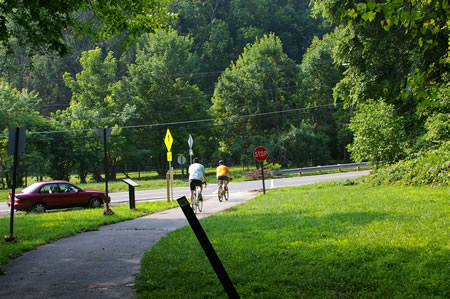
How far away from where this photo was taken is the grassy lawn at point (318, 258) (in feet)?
16.9

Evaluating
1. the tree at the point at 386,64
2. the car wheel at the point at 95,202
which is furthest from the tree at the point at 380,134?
the car wheel at the point at 95,202

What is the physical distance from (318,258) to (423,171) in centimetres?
1227

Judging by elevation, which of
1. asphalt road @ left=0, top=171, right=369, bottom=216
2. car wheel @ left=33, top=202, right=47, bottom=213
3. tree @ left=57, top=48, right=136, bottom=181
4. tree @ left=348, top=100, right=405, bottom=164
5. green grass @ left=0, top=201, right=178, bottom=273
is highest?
tree @ left=57, top=48, right=136, bottom=181

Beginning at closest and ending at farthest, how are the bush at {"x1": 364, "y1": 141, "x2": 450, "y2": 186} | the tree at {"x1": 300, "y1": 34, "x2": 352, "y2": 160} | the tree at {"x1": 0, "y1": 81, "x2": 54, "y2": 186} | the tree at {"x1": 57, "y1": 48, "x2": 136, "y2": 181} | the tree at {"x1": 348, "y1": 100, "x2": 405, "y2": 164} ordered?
1. the bush at {"x1": 364, "y1": 141, "x2": 450, "y2": 186}
2. the tree at {"x1": 348, "y1": 100, "x2": 405, "y2": 164}
3. the tree at {"x1": 0, "y1": 81, "x2": 54, "y2": 186}
4. the tree at {"x1": 57, "y1": 48, "x2": 136, "y2": 181}
5. the tree at {"x1": 300, "y1": 34, "x2": 352, "y2": 160}

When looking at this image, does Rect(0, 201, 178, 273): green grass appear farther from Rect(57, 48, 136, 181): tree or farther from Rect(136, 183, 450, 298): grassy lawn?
Rect(57, 48, 136, 181): tree

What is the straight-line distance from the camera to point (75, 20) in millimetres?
10141

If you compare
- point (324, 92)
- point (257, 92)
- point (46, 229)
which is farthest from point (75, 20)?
point (324, 92)

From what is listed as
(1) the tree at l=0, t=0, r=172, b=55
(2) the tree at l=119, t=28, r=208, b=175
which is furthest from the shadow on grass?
(2) the tree at l=119, t=28, r=208, b=175

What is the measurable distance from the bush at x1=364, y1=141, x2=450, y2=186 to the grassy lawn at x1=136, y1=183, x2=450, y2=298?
235 inches

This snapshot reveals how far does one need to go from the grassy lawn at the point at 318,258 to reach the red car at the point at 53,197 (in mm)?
11071

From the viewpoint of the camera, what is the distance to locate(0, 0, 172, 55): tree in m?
8.12

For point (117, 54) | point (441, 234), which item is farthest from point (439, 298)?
point (117, 54)

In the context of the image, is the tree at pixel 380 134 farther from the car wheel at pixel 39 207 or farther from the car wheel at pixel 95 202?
the car wheel at pixel 39 207

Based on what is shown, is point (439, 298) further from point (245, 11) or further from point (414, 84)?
point (245, 11)
